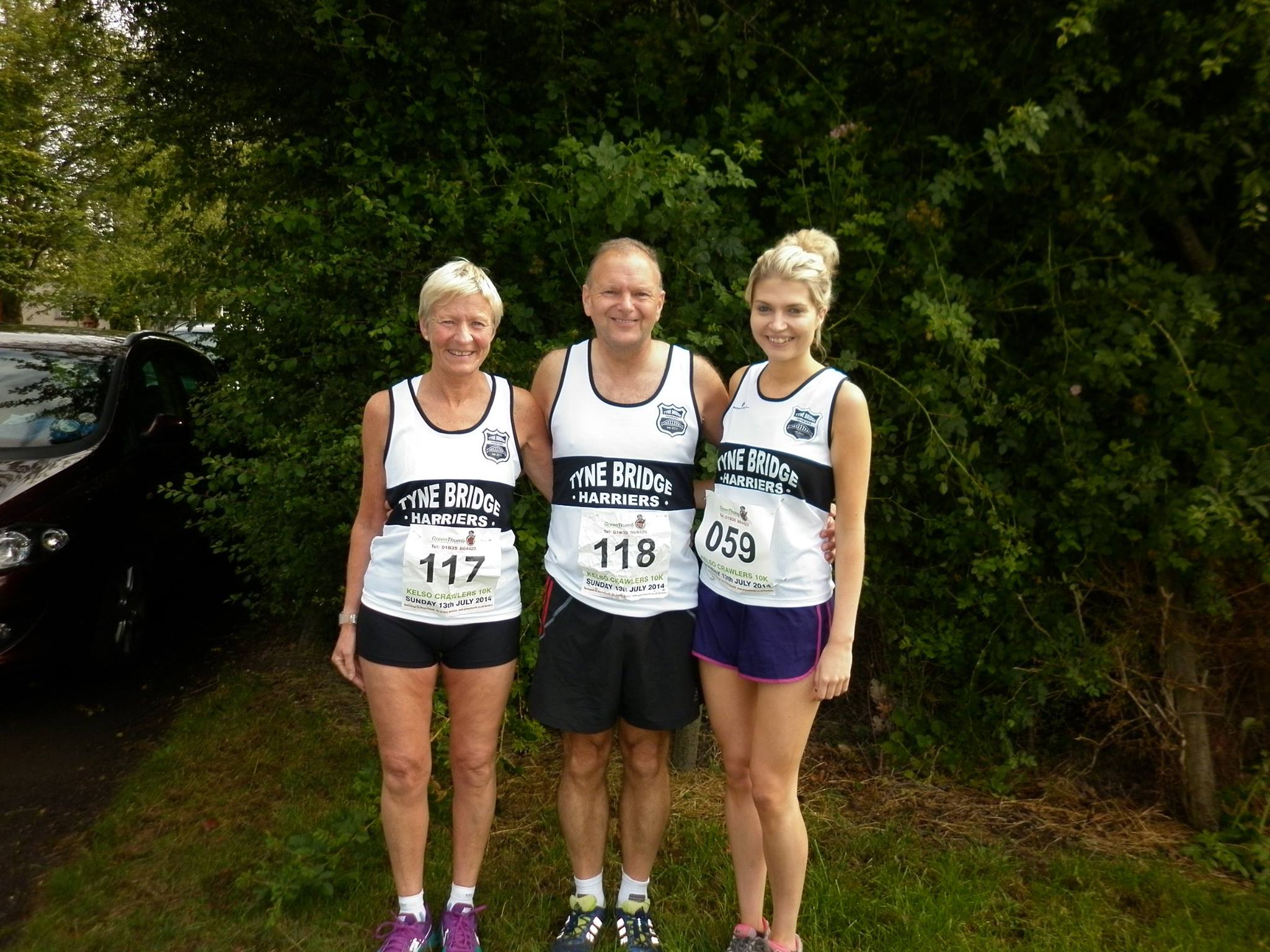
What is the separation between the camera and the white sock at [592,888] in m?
2.95

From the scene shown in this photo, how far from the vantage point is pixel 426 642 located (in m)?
2.65

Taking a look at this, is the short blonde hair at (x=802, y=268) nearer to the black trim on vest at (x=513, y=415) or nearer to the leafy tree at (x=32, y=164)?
the black trim on vest at (x=513, y=415)

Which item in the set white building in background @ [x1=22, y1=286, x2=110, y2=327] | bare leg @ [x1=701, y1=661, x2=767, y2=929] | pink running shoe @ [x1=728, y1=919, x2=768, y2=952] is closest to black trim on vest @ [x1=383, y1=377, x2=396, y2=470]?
bare leg @ [x1=701, y1=661, x2=767, y2=929]

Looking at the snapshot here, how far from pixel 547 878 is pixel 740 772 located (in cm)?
103

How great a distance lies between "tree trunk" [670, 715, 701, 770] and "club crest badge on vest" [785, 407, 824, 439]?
2.01 m

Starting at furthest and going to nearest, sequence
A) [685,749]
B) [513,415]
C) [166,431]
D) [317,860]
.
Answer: [166,431]
[685,749]
[317,860]
[513,415]

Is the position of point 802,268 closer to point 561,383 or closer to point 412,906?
point 561,383

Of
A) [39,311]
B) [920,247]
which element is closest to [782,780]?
[920,247]

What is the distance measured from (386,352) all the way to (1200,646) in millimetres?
3360

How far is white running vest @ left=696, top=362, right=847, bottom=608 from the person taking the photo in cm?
247

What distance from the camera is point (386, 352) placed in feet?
12.3

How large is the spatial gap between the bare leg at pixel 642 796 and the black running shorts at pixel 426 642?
0.46m

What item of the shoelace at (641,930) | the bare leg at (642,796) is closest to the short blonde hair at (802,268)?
the bare leg at (642,796)

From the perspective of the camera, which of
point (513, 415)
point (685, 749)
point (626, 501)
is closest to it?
point (626, 501)
